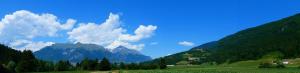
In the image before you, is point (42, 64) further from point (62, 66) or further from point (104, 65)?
point (104, 65)

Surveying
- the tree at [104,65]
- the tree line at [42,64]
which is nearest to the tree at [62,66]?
the tree line at [42,64]

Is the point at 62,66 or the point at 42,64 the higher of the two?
the point at 42,64

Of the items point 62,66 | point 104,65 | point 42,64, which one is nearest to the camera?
point 42,64

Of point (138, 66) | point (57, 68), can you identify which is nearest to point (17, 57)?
point (57, 68)

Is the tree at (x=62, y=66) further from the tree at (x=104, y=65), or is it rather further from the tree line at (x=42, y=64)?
the tree at (x=104, y=65)

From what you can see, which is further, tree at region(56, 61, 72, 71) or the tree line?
tree at region(56, 61, 72, 71)

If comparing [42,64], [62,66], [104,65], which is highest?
[42,64]

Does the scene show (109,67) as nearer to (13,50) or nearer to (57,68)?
(57,68)

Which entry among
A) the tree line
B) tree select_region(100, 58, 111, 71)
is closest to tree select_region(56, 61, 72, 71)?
the tree line

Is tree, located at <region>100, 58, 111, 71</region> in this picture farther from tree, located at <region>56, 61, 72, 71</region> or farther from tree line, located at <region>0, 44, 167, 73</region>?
tree, located at <region>56, 61, 72, 71</region>

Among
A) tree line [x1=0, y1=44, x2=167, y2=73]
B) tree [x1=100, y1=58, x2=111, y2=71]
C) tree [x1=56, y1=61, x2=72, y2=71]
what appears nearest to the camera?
tree line [x1=0, y1=44, x2=167, y2=73]

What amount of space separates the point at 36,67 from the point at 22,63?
27.8ft

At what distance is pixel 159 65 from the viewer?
195875 millimetres

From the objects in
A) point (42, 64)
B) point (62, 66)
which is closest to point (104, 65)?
point (62, 66)
